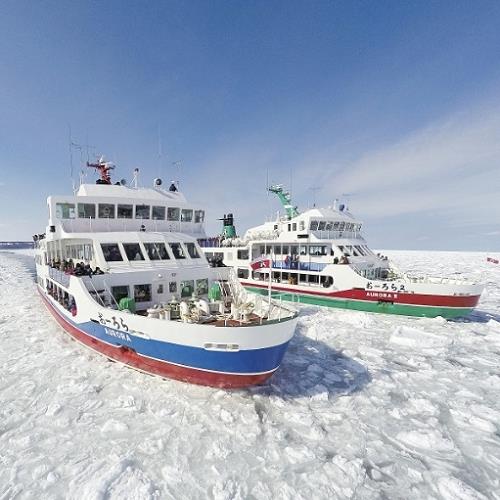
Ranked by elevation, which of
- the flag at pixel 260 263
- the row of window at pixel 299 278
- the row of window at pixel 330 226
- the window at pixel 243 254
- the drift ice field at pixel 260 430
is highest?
the row of window at pixel 330 226

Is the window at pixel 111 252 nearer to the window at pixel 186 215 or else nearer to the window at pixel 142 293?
the window at pixel 142 293

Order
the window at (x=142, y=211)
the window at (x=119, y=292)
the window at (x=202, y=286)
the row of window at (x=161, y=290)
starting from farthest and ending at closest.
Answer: the window at (x=142, y=211) → the window at (x=202, y=286) → the row of window at (x=161, y=290) → the window at (x=119, y=292)

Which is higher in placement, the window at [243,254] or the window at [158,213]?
the window at [158,213]

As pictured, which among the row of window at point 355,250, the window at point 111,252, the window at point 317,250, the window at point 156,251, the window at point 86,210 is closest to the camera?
the window at point 111,252

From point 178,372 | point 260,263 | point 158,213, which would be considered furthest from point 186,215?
point 260,263

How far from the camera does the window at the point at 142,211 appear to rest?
48.9 ft

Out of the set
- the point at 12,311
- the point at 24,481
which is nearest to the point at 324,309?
the point at 24,481

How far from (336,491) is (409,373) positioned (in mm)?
6655

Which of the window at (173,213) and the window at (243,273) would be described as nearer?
the window at (173,213)

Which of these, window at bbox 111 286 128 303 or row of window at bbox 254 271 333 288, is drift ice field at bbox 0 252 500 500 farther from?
row of window at bbox 254 271 333 288

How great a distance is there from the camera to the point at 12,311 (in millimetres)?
18812

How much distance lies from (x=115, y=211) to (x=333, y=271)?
15.0 meters

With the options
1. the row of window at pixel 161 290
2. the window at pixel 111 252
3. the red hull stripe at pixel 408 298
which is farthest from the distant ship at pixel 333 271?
the window at pixel 111 252

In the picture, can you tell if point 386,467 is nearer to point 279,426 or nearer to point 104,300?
point 279,426
